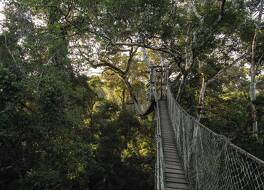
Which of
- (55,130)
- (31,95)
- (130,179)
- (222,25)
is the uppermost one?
(222,25)

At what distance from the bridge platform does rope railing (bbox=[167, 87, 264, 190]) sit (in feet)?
0.27

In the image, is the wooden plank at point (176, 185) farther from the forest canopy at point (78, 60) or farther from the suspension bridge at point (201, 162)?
the forest canopy at point (78, 60)

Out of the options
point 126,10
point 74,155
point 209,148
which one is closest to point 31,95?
point 74,155

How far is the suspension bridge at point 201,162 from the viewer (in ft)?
7.75

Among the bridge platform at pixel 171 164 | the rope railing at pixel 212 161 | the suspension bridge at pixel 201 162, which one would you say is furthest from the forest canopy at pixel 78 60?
the rope railing at pixel 212 161

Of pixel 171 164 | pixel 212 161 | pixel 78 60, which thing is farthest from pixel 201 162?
pixel 78 60

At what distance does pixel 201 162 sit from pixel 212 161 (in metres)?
0.42

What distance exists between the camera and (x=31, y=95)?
6.50m

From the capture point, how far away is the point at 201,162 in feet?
11.0

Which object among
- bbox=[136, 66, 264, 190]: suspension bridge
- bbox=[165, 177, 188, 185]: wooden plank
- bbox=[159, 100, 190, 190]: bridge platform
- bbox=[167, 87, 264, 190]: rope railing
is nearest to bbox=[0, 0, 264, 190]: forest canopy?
bbox=[159, 100, 190, 190]: bridge platform

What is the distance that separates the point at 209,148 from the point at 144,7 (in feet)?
14.0

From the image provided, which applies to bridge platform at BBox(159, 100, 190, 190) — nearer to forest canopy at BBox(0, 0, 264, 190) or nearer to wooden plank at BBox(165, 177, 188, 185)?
wooden plank at BBox(165, 177, 188, 185)

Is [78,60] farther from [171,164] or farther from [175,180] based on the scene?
[175,180]

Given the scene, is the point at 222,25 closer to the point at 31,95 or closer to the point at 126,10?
the point at 126,10
